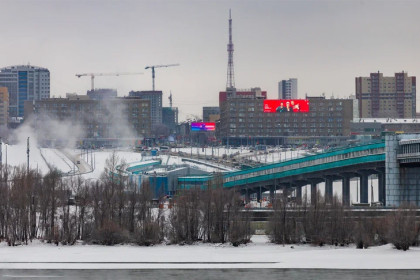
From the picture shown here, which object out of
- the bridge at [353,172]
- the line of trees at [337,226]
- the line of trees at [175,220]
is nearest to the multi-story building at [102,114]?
the bridge at [353,172]

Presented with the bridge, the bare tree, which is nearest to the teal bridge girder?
the bridge

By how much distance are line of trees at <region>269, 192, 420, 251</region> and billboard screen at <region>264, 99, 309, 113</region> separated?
122479 mm

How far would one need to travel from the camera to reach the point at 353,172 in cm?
6569

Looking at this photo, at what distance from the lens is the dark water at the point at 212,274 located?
37.5 m

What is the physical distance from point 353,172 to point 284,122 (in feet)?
394

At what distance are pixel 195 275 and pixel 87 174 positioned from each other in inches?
2193

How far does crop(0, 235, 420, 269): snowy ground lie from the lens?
4077cm

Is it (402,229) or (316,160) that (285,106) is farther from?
(402,229)

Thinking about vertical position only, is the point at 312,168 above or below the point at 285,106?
below

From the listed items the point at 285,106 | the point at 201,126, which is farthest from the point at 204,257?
the point at 201,126

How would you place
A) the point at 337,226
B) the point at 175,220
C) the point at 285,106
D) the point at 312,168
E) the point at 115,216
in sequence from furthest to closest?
the point at 285,106 → the point at 312,168 → the point at 115,216 → the point at 175,220 → the point at 337,226

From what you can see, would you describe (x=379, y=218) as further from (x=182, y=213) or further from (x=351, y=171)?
(x=351, y=171)

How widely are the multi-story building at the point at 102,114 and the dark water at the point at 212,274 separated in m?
148

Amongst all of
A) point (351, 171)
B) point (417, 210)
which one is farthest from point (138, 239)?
point (351, 171)
